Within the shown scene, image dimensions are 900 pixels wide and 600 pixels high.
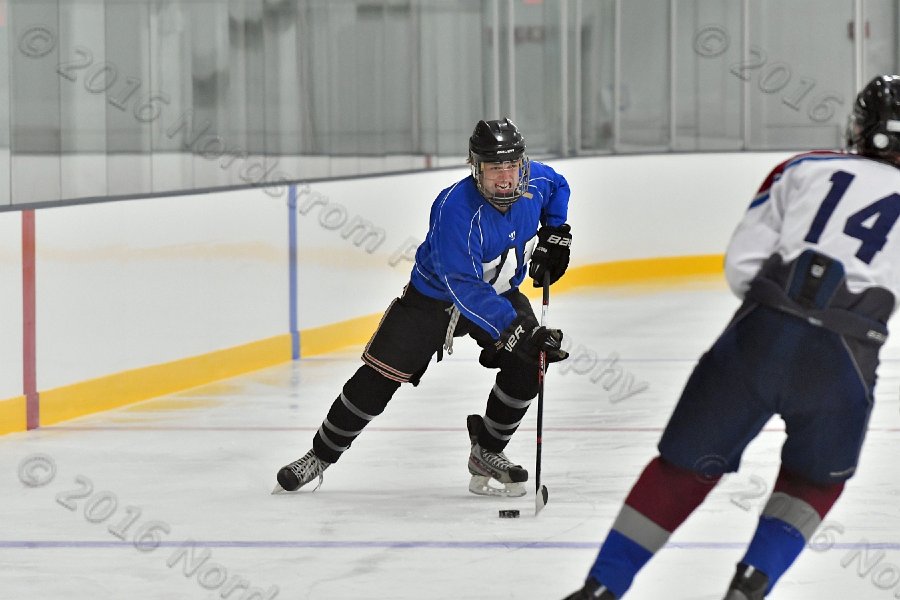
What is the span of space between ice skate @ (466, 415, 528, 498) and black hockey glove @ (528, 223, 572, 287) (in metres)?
0.54

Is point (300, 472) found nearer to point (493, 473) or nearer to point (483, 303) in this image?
point (493, 473)

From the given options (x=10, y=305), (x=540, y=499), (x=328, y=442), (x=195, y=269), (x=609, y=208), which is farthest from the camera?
(x=609, y=208)

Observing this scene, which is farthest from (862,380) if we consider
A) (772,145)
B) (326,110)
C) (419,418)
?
(772,145)

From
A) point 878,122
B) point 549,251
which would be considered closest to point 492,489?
point 549,251

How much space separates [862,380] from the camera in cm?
278

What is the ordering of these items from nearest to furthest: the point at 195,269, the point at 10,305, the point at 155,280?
the point at 10,305, the point at 155,280, the point at 195,269

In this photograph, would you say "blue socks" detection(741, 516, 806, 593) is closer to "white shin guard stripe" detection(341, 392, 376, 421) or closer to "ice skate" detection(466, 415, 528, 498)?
"ice skate" detection(466, 415, 528, 498)

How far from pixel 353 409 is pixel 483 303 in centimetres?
68

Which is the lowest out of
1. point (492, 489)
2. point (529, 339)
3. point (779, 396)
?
point (492, 489)

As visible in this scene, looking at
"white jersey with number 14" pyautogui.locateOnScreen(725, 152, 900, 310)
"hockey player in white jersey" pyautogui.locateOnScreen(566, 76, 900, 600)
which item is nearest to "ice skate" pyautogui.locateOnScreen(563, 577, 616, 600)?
"hockey player in white jersey" pyautogui.locateOnScreen(566, 76, 900, 600)

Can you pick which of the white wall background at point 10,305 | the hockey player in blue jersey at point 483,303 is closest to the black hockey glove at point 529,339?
the hockey player in blue jersey at point 483,303

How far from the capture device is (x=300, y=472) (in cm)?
480

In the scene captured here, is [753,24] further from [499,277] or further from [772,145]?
[499,277]

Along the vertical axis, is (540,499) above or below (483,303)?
below
